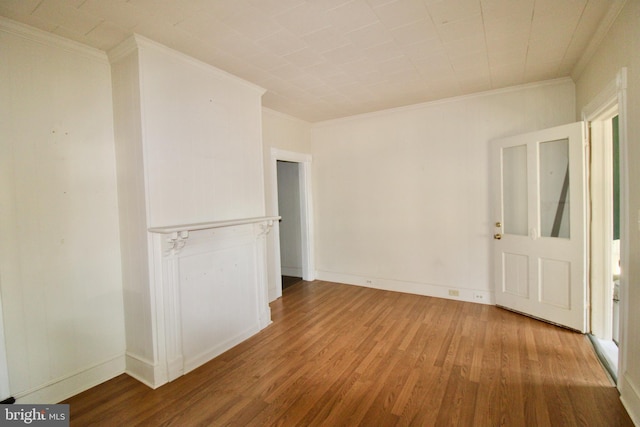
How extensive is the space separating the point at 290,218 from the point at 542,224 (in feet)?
12.3

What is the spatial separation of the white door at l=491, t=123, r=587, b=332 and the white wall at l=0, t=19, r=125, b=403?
13.6 ft

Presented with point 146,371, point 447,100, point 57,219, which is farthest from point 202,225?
point 447,100

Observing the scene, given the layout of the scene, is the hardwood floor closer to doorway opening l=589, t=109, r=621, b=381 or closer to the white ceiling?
doorway opening l=589, t=109, r=621, b=381

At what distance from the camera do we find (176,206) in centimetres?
254

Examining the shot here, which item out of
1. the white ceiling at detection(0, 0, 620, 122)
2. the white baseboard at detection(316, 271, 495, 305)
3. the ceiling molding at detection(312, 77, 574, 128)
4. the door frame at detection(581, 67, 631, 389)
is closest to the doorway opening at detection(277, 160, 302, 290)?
the white baseboard at detection(316, 271, 495, 305)

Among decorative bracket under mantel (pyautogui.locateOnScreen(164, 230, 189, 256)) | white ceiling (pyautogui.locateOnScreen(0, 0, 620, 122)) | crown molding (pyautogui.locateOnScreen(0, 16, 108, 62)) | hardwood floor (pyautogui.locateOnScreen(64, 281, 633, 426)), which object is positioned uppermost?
white ceiling (pyautogui.locateOnScreen(0, 0, 620, 122))

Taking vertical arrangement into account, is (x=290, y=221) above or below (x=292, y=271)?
above

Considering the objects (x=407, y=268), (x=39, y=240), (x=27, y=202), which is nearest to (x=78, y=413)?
(x=39, y=240)

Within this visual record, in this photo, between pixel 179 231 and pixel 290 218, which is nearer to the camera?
pixel 179 231

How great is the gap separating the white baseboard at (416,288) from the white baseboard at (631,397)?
1.86 m

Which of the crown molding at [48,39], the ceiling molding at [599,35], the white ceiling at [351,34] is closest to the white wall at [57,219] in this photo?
the crown molding at [48,39]

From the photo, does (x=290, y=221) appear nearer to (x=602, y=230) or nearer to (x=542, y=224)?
(x=542, y=224)

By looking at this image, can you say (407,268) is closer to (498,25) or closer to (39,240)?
(498,25)

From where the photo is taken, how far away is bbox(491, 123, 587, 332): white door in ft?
9.89
